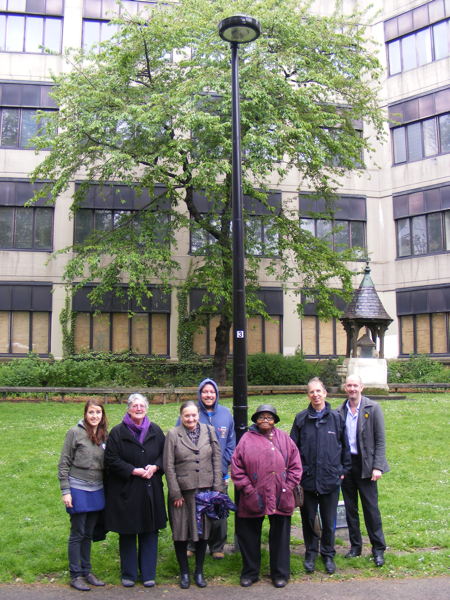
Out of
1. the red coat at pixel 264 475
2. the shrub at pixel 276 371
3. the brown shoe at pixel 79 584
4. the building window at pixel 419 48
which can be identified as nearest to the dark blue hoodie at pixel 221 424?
the red coat at pixel 264 475

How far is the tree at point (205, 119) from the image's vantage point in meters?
19.9

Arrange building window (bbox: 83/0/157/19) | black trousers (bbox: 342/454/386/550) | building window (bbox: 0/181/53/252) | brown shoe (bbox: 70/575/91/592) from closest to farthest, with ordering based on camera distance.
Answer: brown shoe (bbox: 70/575/91/592), black trousers (bbox: 342/454/386/550), building window (bbox: 0/181/53/252), building window (bbox: 83/0/157/19)

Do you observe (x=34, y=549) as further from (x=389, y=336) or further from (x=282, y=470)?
(x=389, y=336)

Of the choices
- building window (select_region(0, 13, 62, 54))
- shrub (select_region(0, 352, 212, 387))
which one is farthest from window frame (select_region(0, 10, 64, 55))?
shrub (select_region(0, 352, 212, 387))

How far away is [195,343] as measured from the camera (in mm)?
28812

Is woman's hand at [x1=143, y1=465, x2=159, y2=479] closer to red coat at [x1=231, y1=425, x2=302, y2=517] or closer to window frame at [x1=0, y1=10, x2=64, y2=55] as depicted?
red coat at [x1=231, y1=425, x2=302, y2=517]

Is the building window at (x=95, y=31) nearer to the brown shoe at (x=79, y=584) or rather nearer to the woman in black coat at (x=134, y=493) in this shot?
the woman in black coat at (x=134, y=493)

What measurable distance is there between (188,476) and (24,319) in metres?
23.2

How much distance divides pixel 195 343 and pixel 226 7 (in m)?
14.4

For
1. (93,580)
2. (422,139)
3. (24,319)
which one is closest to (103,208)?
(24,319)

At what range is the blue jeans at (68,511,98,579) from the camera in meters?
6.41

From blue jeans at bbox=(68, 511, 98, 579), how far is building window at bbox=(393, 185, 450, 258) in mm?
26488

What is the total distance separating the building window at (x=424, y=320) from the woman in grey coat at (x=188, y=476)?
81.6ft

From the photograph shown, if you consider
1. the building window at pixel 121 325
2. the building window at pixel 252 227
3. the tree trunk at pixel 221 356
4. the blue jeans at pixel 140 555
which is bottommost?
the blue jeans at pixel 140 555
